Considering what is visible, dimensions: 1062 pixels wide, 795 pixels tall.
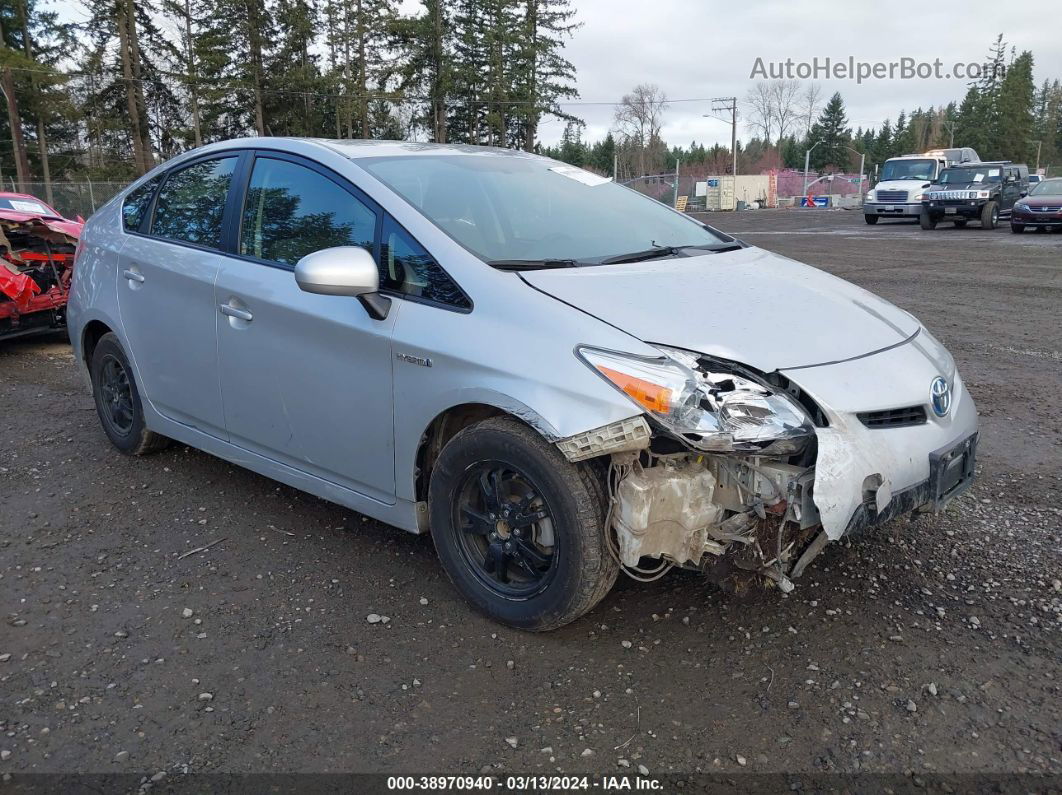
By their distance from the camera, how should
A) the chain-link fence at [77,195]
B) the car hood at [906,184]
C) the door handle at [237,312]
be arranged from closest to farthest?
the door handle at [237,312] → the car hood at [906,184] → the chain-link fence at [77,195]

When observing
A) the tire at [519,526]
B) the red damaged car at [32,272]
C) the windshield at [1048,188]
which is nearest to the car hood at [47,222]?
the red damaged car at [32,272]

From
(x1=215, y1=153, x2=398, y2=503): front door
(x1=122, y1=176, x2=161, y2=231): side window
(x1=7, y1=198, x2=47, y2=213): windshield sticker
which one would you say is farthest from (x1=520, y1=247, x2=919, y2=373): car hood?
(x1=7, y1=198, x2=47, y2=213): windshield sticker

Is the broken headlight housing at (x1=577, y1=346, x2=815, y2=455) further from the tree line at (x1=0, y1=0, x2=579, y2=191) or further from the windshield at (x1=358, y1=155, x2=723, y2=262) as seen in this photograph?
the tree line at (x1=0, y1=0, x2=579, y2=191)

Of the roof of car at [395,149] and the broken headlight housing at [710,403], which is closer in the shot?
the broken headlight housing at [710,403]

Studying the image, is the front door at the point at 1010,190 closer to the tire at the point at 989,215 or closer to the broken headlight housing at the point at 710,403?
the tire at the point at 989,215

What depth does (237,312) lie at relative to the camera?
363cm

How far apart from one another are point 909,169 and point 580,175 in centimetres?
2786

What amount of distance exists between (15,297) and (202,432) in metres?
4.74

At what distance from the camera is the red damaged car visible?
759 cm

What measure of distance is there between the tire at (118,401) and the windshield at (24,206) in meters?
5.63

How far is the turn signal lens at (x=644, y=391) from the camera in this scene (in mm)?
2506

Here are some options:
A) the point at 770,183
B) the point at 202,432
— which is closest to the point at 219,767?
the point at 202,432

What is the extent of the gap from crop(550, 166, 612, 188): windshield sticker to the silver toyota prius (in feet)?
0.09

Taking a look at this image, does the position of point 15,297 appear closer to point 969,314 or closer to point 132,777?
point 132,777
